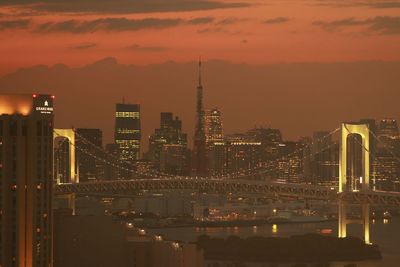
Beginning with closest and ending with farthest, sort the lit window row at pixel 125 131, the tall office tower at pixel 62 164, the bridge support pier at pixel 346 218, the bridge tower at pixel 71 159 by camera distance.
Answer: the bridge support pier at pixel 346 218 < the bridge tower at pixel 71 159 < the tall office tower at pixel 62 164 < the lit window row at pixel 125 131

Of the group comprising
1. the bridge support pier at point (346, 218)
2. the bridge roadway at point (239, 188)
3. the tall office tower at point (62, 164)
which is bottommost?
the bridge support pier at point (346, 218)

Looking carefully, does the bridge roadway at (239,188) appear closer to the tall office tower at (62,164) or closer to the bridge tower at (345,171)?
the bridge tower at (345,171)

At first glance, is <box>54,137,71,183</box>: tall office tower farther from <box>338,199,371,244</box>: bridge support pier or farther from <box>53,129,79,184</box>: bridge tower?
<box>338,199,371,244</box>: bridge support pier

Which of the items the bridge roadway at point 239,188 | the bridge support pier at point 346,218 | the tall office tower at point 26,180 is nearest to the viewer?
the tall office tower at point 26,180

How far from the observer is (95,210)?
156 feet

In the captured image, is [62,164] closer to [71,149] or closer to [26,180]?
[71,149]

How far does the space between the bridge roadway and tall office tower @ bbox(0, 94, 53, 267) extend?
1743 centimetres

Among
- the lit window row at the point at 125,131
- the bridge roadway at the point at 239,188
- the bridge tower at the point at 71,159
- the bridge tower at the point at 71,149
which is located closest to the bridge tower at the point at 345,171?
the bridge roadway at the point at 239,188

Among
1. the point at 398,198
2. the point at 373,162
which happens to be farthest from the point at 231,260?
the point at 373,162

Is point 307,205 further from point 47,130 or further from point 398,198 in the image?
point 47,130

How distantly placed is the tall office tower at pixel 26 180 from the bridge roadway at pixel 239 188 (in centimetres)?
1743

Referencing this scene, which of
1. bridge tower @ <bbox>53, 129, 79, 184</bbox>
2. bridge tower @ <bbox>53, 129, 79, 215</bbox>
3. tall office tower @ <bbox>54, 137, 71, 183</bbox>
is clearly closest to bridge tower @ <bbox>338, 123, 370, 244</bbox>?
bridge tower @ <bbox>53, 129, 79, 215</bbox>

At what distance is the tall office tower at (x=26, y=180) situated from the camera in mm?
23359

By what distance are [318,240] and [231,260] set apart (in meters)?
3.64
